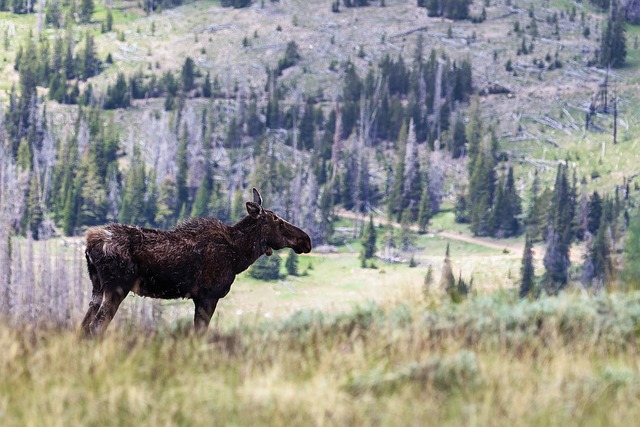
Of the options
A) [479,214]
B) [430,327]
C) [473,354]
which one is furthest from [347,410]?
[479,214]

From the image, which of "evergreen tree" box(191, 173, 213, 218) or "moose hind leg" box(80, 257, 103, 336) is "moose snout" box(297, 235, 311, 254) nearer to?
"moose hind leg" box(80, 257, 103, 336)

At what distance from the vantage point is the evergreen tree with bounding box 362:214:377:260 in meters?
171

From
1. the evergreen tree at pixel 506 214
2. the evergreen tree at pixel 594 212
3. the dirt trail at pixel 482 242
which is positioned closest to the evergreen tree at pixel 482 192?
the evergreen tree at pixel 506 214

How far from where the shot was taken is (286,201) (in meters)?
199

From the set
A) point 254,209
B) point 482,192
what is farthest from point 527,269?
point 254,209


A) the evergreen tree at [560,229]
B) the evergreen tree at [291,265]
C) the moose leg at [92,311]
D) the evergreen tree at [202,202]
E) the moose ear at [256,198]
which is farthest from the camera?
the evergreen tree at [202,202]

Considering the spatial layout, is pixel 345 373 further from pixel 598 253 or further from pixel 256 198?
pixel 598 253

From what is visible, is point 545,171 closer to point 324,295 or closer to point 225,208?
point 225,208

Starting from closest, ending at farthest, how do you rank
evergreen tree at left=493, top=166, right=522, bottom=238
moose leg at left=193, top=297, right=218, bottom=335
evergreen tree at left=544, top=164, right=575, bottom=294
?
1. moose leg at left=193, top=297, right=218, bottom=335
2. evergreen tree at left=544, top=164, right=575, bottom=294
3. evergreen tree at left=493, top=166, right=522, bottom=238

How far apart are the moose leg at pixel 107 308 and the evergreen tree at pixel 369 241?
153 metres

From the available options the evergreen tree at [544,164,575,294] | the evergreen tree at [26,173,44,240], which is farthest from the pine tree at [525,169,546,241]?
the evergreen tree at [26,173,44,240]

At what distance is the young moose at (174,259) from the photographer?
1602cm

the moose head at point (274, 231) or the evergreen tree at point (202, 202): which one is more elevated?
the moose head at point (274, 231)

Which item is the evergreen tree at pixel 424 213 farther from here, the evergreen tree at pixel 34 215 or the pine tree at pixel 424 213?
the evergreen tree at pixel 34 215
